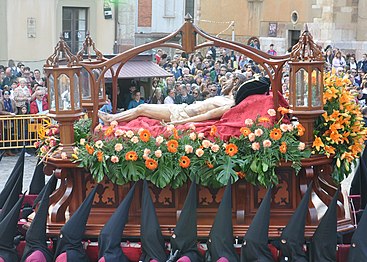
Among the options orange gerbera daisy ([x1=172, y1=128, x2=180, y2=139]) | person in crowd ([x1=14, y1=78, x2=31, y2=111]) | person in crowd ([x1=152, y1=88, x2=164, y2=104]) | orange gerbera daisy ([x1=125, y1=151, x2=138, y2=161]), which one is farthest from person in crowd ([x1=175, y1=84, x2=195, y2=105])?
orange gerbera daisy ([x1=125, y1=151, x2=138, y2=161])

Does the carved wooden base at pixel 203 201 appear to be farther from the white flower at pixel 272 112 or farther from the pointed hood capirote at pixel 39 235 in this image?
the white flower at pixel 272 112

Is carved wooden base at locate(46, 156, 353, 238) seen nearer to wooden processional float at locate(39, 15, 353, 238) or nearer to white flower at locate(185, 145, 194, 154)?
wooden processional float at locate(39, 15, 353, 238)

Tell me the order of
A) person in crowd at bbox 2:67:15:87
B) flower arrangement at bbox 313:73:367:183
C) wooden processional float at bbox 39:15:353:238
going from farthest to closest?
person in crowd at bbox 2:67:15:87 < flower arrangement at bbox 313:73:367:183 < wooden processional float at bbox 39:15:353:238

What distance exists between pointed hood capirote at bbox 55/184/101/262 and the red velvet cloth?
0.96 m

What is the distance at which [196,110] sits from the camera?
26.7 ft

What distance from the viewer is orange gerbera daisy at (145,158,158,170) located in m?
7.28

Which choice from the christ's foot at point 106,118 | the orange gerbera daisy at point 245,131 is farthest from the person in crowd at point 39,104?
the orange gerbera daisy at point 245,131

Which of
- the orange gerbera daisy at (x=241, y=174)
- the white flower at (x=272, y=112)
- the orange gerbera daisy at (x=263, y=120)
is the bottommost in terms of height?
the orange gerbera daisy at (x=241, y=174)

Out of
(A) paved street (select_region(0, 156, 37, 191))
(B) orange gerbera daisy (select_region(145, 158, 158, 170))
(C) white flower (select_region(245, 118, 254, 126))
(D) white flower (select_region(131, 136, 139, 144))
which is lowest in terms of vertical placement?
(A) paved street (select_region(0, 156, 37, 191))

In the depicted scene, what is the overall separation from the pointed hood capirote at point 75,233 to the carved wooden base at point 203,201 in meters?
0.33

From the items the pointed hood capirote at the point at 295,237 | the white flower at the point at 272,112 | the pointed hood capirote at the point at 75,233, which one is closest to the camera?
the pointed hood capirote at the point at 295,237

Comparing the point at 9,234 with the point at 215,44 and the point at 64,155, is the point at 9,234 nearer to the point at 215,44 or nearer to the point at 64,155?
the point at 64,155

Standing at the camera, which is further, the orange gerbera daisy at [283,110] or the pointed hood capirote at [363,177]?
the pointed hood capirote at [363,177]

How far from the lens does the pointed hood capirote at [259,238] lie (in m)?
6.78
